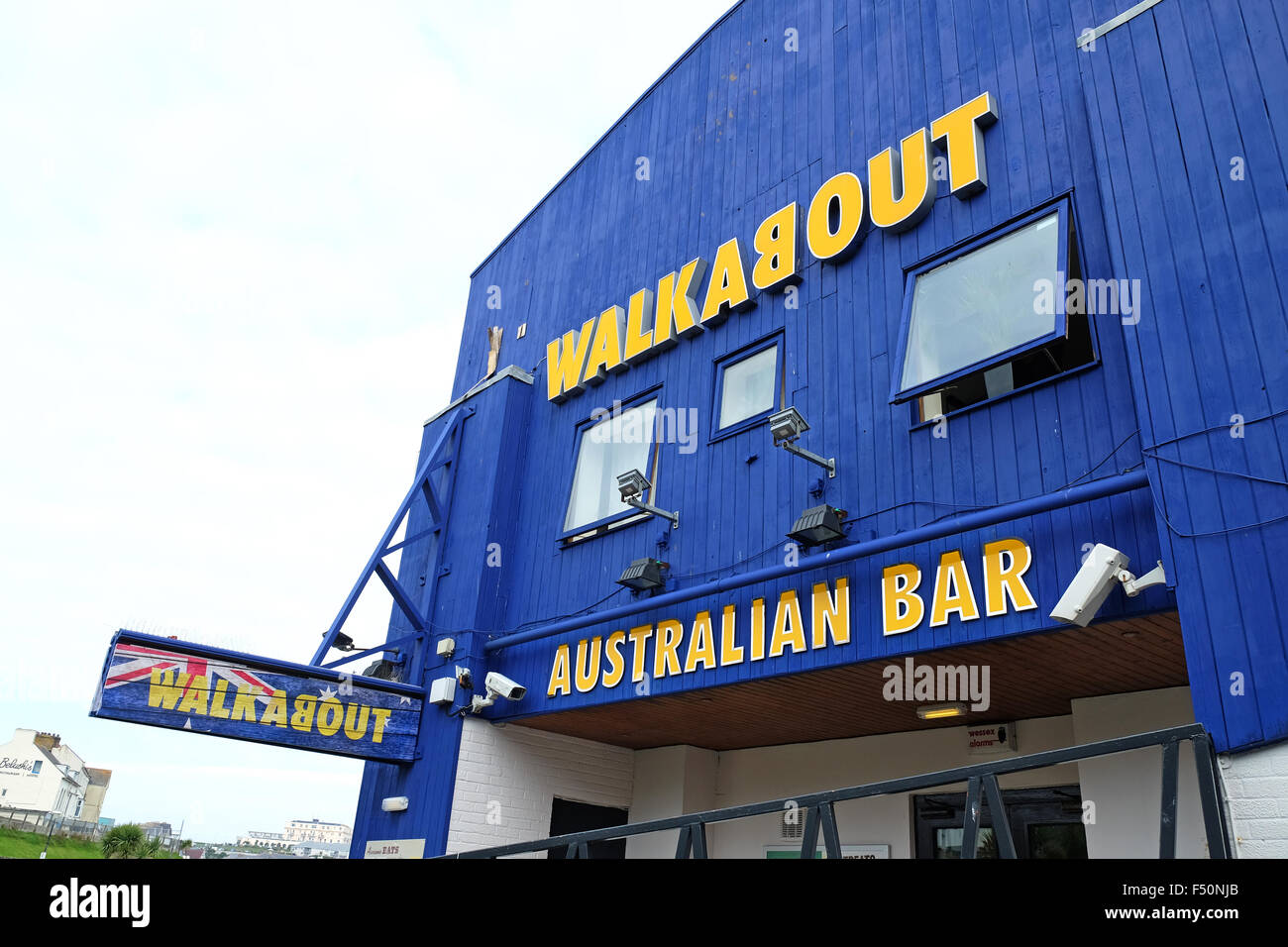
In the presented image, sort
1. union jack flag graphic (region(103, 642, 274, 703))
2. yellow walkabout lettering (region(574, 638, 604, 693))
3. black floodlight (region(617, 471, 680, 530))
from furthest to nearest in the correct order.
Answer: yellow walkabout lettering (region(574, 638, 604, 693)) → black floodlight (region(617, 471, 680, 530)) → union jack flag graphic (region(103, 642, 274, 703))

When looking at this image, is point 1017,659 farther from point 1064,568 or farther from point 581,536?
point 581,536

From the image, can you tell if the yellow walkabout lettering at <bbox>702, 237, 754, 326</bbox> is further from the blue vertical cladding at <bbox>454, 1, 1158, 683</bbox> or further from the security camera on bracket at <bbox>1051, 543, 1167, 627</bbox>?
the security camera on bracket at <bbox>1051, 543, 1167, 627</bbox>

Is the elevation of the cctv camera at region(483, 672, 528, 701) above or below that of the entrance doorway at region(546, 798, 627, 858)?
above

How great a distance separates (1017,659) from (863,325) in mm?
2997

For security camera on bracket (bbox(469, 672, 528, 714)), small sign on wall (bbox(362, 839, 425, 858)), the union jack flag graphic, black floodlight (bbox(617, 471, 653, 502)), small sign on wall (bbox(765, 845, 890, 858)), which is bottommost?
small sign on wall (bbox(362, 839, 425, 858))

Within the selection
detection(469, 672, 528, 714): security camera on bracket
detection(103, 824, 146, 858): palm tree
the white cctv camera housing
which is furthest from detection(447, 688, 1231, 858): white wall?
detection(103, 824, 146, 858): palm tree

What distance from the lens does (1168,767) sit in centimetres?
355

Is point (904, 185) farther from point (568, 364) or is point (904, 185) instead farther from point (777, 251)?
point (568, 364)

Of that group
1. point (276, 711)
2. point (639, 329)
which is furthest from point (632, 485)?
point (276, 711)

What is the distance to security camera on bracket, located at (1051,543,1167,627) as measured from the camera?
5.19 m

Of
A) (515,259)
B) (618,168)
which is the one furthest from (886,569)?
(515,259)

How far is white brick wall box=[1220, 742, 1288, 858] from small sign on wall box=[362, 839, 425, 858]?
24.9 feet

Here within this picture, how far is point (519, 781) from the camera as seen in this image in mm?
10141

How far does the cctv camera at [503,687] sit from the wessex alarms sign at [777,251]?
3.56m
